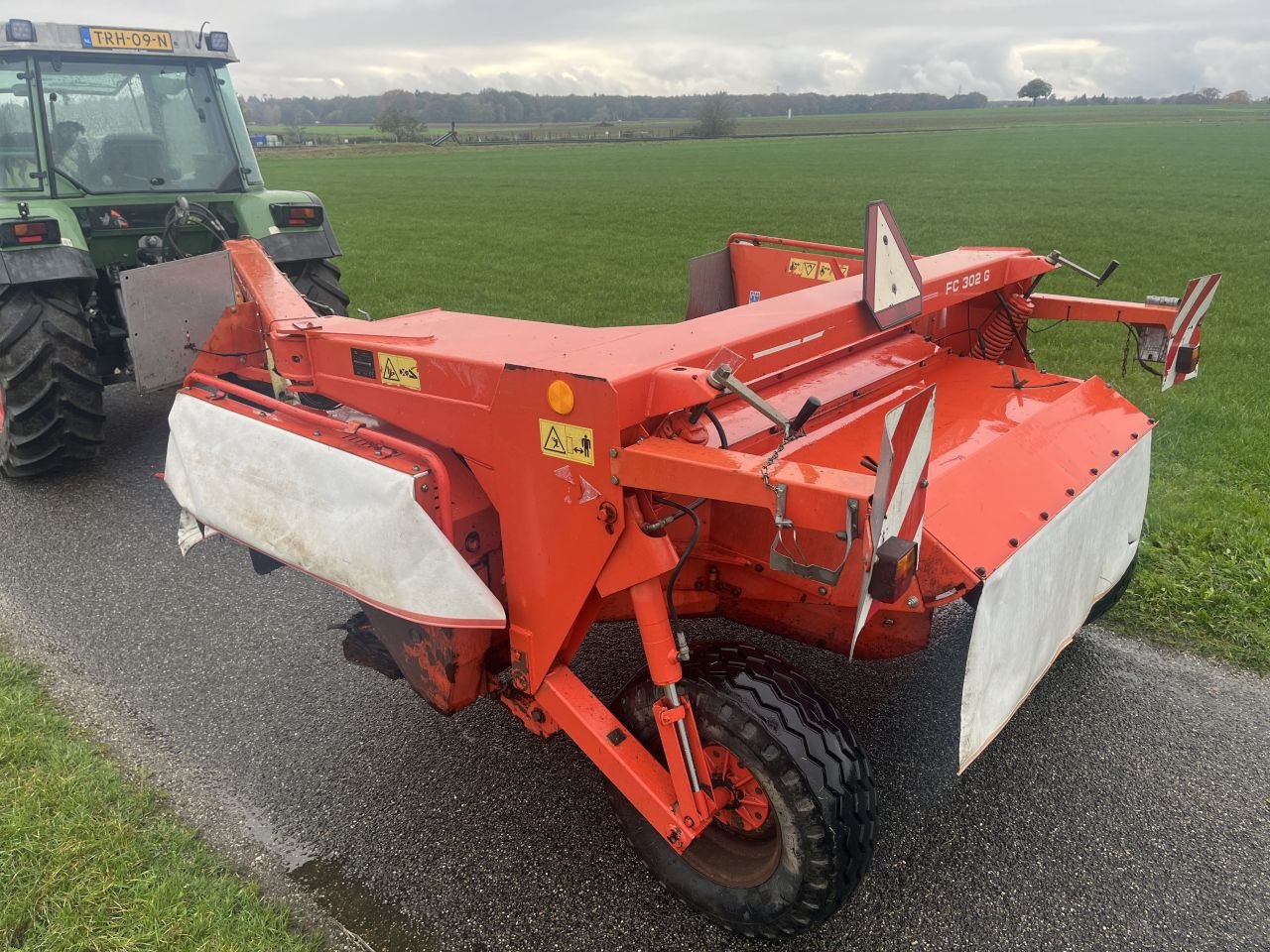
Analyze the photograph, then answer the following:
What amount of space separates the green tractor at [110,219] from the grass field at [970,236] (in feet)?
13.3

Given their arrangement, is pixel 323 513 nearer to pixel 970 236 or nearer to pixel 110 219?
pixel 110 219

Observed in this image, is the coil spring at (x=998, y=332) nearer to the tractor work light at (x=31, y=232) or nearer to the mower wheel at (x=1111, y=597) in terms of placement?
the mower wheel at (x=1111, y=597)

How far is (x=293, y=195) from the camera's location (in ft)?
18.3

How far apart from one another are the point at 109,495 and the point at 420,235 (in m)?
12.1

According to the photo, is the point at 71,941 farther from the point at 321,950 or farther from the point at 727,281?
the point at 727,281

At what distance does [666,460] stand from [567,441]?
0.95 feet

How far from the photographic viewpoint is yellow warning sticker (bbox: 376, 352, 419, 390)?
7.89ft

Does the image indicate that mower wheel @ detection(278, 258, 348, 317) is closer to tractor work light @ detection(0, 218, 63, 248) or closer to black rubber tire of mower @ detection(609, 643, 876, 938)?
tractor work light @ detection(0, 218, 63, 248)

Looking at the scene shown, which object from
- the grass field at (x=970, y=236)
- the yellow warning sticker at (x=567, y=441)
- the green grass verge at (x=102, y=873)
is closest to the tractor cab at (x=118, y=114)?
the green grass verge at (x=102, y=873)

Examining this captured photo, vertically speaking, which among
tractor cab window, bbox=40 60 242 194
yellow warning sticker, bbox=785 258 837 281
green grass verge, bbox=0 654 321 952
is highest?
tractor cab window, bbox=40 60 242 194

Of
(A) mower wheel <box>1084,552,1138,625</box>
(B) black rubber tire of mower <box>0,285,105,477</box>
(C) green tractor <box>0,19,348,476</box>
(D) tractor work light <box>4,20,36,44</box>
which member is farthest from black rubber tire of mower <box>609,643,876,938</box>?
(D) tractor work light <box>4,20,36,44</box>

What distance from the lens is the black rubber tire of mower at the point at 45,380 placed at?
4461mm

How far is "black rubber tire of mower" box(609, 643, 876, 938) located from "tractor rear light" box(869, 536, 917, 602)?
1.64 feet

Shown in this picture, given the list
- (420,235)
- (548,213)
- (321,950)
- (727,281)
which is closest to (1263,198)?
(548,213)
